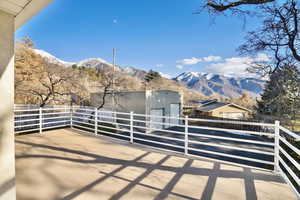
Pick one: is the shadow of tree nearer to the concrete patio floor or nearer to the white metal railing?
the concrete patio floor

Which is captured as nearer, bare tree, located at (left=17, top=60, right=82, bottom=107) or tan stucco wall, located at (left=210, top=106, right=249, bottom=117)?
bare tree, located at (left=17, top=60, right=82, bottom=107)

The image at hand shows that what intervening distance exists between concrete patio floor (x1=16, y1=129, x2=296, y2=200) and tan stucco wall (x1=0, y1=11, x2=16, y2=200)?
72 cm

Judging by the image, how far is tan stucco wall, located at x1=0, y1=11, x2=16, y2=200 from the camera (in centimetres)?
140

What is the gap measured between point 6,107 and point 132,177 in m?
1.92

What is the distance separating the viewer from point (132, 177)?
2506 millimetres

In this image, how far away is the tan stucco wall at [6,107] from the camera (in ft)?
4.61

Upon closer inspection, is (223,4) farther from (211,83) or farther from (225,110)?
(211,83)

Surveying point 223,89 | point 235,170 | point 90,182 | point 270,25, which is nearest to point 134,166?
point 90,182

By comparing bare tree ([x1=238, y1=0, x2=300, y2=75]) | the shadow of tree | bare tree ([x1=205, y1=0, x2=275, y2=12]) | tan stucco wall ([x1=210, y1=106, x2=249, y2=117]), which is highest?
bare tree ([x1=205, y1=0, x2=275, y2=12])

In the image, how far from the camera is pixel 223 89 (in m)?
75.9

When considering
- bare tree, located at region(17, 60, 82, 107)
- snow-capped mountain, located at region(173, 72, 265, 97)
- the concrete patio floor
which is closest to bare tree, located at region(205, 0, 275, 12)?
the concrete patio floor

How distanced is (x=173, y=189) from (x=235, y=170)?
1396mm

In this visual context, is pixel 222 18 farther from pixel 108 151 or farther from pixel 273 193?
pixel 108 151

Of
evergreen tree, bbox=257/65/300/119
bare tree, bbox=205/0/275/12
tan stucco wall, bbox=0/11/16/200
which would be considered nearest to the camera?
tan stucco wall, bbox=0/11/16/200
